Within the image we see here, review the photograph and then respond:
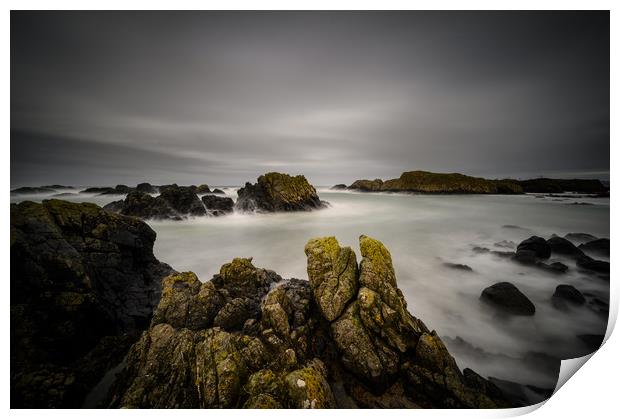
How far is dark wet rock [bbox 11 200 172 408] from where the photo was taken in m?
2.63

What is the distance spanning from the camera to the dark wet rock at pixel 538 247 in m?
4.60

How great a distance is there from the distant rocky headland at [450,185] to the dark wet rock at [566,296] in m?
2.83

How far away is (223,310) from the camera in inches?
129

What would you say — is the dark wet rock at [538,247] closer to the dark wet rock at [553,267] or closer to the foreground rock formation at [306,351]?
the dark wet rock at [553,267]

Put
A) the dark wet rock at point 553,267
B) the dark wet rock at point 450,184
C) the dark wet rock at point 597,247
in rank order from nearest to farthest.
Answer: the dark wet rock at point 597,247, the dark wet rock at point 553,267, the dark wet rock at point 450,184

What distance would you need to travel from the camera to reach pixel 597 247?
3977 millimetres

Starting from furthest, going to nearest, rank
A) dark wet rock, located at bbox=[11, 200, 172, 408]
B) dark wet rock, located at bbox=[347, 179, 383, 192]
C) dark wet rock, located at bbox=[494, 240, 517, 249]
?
1. dark wet rock, located at bbox=[347, 179, 383, 192]
2. dark wet rock, located at bbox=[494, 240, 517, 249]
3. dark wet rock, located at bbox=[11, 200, 172, 408]

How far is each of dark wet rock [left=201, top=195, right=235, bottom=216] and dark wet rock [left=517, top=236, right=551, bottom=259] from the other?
7.84 meters

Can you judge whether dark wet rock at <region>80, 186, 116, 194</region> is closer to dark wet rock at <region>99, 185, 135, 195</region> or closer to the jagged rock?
dark wet rock at <region>99, 185, 135, 195</region>

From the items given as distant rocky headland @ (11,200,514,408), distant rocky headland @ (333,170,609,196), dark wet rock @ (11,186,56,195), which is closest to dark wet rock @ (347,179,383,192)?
distant rocky headland @ (333,170,609,196)

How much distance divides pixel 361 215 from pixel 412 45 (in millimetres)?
4194

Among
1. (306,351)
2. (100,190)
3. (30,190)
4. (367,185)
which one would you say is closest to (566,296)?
(367,185)

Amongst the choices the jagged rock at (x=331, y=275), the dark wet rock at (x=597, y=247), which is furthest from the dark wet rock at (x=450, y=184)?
the jagged rock at (x=331, y=275)
